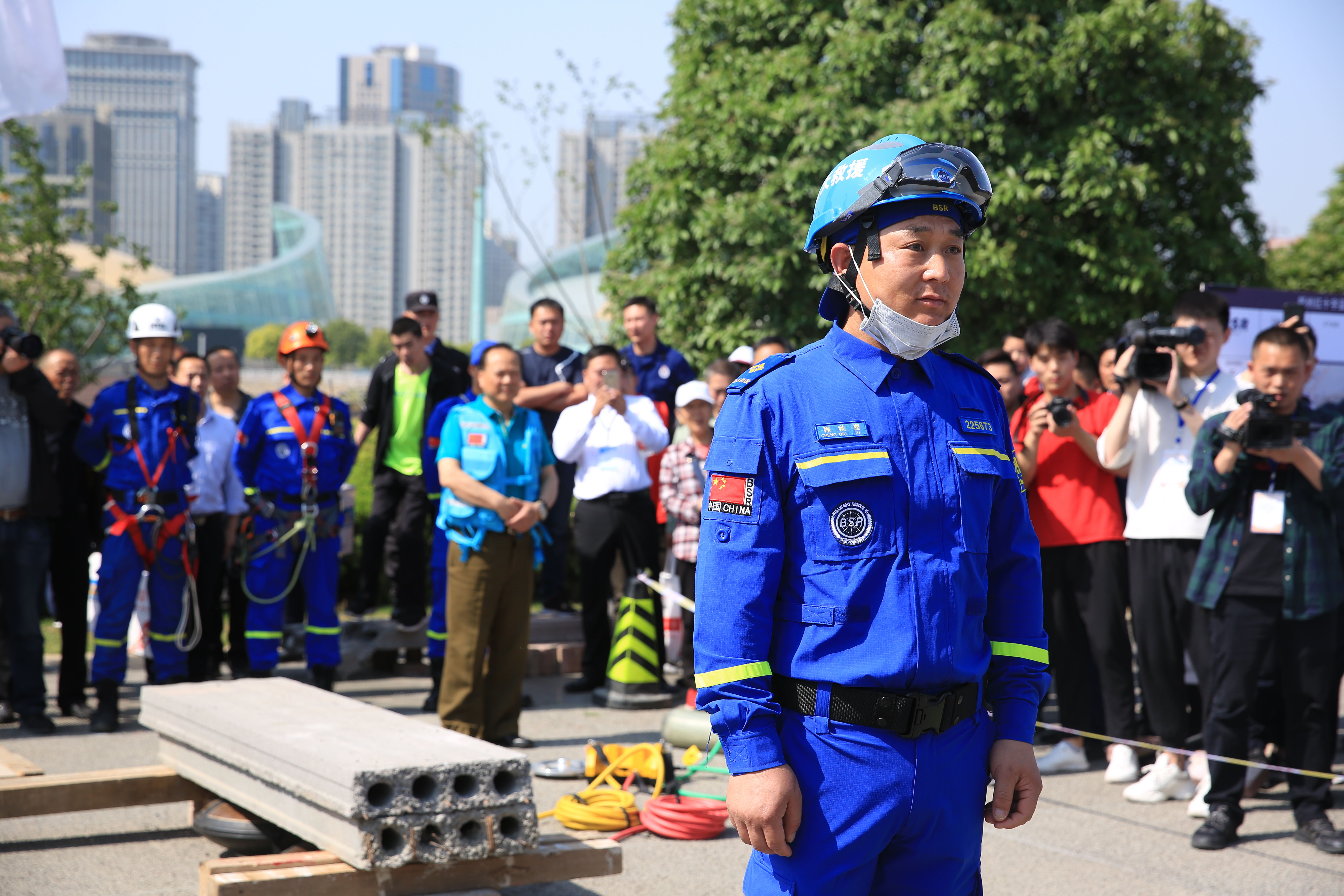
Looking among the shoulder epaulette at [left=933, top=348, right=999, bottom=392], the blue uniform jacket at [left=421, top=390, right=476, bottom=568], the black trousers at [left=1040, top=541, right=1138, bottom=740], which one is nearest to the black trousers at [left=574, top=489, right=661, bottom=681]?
the blue uniform jacket at [left=421, top=390, right=476, bottom=568]

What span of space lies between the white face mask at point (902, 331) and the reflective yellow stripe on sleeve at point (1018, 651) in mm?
656

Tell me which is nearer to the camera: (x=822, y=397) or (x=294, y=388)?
(x=822, y=397)

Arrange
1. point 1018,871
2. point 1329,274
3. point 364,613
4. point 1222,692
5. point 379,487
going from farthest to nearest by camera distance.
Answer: point 1329,274 → point 364,613 → point 379,487 → point 1222,692 → point 1018,871

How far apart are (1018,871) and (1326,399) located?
3123 mm

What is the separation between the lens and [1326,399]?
241 inches

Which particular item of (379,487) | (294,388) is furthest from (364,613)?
(294,388)

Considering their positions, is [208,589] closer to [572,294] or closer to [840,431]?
[840,431]

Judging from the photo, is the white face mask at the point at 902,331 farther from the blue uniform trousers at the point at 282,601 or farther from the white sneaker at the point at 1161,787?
the blue uniform trousers at the point at 282,601

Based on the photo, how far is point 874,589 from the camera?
233 cm

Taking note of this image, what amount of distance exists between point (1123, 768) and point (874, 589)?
14.8ft

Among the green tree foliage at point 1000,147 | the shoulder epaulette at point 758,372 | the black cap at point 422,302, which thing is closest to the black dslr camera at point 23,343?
the black cap at point 422,302

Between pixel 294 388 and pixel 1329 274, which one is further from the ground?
pixel 1329 274

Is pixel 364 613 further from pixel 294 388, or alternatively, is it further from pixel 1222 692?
pixel 1222 692

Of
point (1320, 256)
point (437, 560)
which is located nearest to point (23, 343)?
point (437, 560)
